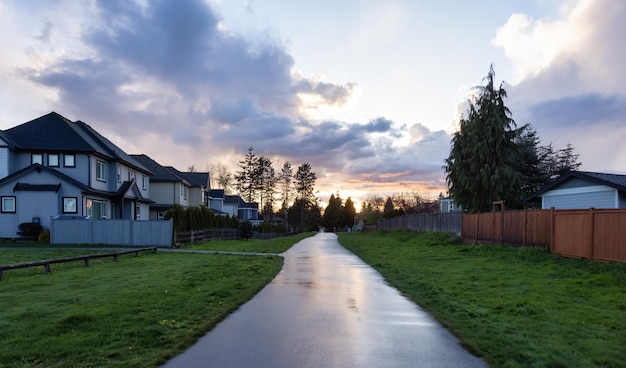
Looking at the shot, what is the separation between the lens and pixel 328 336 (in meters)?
6.95

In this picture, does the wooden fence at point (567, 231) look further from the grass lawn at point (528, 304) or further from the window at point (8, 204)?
the window at point (8, 204)

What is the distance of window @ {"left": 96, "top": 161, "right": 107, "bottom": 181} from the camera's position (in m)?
34.3

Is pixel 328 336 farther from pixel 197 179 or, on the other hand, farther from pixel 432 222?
pixel 197 179

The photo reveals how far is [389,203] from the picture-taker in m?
118

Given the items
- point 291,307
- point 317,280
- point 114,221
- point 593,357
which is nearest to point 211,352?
point 291,307

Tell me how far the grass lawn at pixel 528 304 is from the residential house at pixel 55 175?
930 inches

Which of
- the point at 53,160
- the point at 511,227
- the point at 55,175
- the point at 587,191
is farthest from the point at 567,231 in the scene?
the point at 53,160

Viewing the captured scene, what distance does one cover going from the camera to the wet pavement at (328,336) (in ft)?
19.0

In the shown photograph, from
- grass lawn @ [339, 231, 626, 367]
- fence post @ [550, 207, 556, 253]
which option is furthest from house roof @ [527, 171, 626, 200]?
grass lawn @ [339, 231, 626, 367]

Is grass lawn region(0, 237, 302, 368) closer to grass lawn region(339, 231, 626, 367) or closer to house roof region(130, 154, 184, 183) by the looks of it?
grass lawn region(339, 231, 626, 367)

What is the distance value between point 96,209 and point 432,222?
980 inches

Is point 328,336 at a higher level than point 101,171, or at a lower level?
lower

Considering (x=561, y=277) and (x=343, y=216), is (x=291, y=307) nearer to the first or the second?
(x=561, y=277)

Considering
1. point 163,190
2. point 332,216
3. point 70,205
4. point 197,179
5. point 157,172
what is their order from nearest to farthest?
1. point 70,205
2. point 163,190
3. point 157,172
4. point 197,179
5. point 332,216
